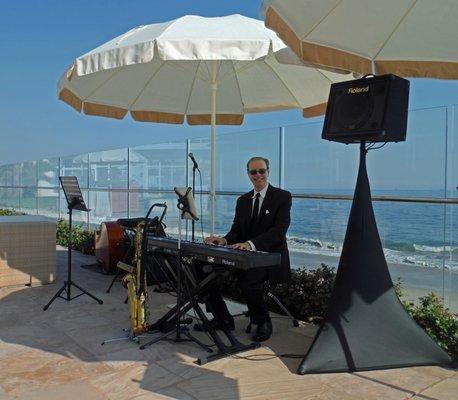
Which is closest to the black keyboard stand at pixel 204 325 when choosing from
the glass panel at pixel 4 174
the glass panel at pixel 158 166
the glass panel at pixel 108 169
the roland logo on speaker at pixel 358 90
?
the roland logo on speaker at pixel 358 90

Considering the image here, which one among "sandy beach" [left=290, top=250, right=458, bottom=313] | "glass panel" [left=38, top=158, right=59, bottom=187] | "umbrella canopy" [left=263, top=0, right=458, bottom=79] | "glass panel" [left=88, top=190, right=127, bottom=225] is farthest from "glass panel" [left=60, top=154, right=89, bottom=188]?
"umbrella canopy" [left=263, top=0, right=458, bottom=79]

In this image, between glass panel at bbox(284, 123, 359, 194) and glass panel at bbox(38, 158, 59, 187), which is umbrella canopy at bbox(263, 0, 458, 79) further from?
glass panel at bbox(38, 158, 59, 187)

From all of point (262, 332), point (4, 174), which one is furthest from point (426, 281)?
point (4, 174)

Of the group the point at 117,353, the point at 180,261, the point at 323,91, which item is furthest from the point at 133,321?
the point at 323,91

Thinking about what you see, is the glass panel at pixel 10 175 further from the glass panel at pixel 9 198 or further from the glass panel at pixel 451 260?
the glass panel at pixel 451 260

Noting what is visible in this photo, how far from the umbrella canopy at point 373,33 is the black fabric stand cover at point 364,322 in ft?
2.17

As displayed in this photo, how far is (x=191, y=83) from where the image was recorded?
611 centimetres

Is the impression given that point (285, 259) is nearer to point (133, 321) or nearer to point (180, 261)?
point (180, 261)

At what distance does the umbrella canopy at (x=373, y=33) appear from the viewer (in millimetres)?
3131

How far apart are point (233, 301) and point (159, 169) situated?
162 inches

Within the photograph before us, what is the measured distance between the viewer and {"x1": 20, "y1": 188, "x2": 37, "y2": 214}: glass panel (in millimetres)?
14969

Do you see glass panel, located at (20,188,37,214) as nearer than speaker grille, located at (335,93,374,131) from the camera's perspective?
No

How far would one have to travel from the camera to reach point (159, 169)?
899 cm

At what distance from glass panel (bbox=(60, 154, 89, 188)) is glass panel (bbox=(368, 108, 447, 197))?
8.21 metres
